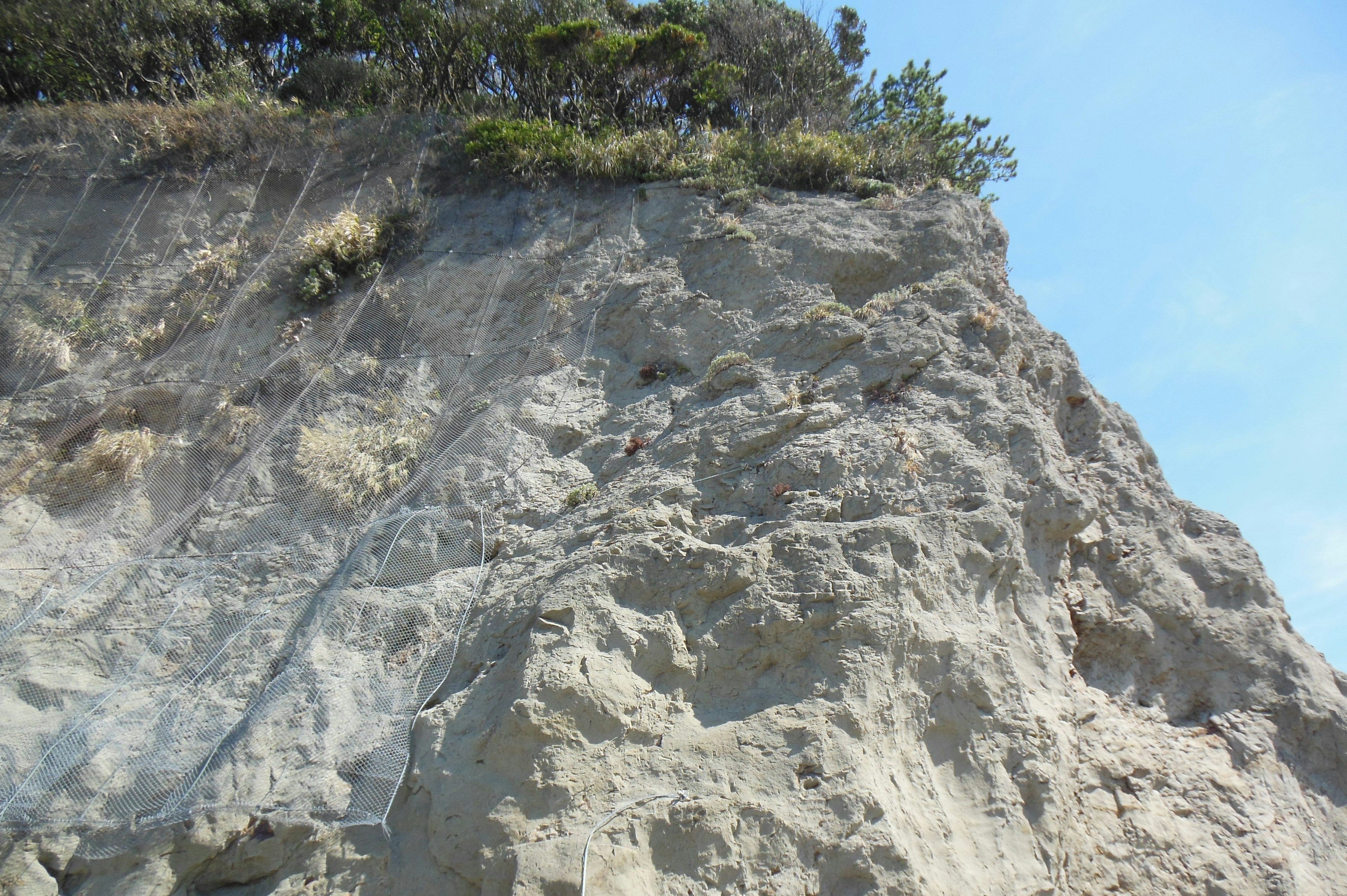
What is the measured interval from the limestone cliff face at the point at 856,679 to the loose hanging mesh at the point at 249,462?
0.39 metres

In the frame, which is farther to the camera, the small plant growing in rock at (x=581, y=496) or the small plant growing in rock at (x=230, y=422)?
the small plant growing in rock at (x=230, y=422)

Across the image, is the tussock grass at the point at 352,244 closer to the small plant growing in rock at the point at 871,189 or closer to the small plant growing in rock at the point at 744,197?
the small plant growing in rock at the point at 744,197

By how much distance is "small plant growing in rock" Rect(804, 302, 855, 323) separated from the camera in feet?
27.5

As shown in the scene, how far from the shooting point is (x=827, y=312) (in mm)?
8422

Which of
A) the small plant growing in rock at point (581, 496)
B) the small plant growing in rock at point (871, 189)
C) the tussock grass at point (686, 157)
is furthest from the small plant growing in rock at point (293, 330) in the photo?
the small plant growing in rock at point (871, 189)

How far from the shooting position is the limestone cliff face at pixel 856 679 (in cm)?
518

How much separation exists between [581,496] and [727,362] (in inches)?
75.5

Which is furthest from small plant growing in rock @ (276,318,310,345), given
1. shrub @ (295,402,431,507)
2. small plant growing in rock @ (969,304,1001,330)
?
small plant growing in rock @ (969,304,1001,330)

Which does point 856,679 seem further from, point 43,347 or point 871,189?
point 43,347

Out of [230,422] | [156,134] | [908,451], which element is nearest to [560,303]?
[230,422]

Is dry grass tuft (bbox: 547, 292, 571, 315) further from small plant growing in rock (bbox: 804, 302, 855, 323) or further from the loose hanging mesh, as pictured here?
small plant growing in rock (bbox: 804, 302, 855, 323)

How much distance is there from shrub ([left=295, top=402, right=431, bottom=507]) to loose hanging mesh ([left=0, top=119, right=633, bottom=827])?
0.03m

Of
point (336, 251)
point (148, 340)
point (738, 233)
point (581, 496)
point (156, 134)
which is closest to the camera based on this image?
point (581, 496)

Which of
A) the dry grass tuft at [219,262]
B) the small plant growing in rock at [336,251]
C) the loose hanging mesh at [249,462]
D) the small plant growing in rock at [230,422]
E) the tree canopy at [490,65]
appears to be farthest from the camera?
the tree canopy at [490,65]
